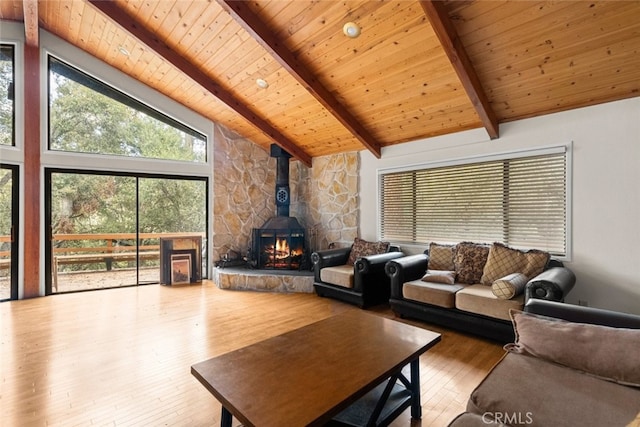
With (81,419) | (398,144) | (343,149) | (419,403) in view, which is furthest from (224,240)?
(419,403)

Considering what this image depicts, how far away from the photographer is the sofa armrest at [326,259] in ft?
15.1

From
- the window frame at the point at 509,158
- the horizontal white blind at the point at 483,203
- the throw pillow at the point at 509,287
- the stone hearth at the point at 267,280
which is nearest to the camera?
the throw pillow at the point at 509,287

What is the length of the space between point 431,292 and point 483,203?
4.94 feet

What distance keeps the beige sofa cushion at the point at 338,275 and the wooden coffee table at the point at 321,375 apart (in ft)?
6.20

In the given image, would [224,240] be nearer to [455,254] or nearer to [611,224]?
[455,254]

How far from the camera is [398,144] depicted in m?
4.73

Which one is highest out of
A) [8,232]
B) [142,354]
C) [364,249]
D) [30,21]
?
[30,21]

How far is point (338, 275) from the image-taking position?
4.28m

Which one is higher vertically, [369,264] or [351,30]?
[351,30]

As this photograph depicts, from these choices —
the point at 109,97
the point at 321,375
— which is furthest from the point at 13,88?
the point at 321,375

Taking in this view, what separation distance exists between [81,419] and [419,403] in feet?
6.97

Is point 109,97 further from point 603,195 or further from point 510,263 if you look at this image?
point 603,195

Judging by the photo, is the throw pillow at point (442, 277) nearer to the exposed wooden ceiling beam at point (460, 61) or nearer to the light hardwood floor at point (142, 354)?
the light hardwood floor at point (142, 354)

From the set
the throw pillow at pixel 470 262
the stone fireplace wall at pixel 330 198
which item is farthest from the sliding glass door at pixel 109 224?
the throw pillow at pixel 470 262
